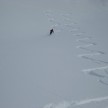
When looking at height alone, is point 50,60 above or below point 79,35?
below

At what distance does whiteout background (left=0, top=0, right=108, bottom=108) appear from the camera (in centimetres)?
90

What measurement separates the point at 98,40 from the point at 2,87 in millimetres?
998

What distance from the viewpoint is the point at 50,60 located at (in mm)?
1276

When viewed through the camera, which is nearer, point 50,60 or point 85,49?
point 50,60

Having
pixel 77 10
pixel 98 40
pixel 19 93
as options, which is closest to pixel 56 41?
pixel 98 40

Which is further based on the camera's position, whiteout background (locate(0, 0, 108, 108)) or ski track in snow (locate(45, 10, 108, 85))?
ski track in snow (locate(45, 10, 108, 85))

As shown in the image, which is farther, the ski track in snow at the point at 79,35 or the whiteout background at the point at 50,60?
→ the ski track in snow at the point at 79,35

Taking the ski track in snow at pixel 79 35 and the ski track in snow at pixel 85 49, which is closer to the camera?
the ski track in snow at pixel 85 49

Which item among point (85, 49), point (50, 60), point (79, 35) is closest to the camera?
point (50, 60)

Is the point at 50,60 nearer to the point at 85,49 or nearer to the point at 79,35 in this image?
the point at 85,49

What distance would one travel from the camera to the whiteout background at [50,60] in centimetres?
90

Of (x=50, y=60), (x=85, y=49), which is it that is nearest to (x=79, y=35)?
(x=85, y=49)

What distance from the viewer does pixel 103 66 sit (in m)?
1.21

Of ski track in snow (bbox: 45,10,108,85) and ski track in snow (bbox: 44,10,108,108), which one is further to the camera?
ski track in snow (bbox: 45,10,108,85)
